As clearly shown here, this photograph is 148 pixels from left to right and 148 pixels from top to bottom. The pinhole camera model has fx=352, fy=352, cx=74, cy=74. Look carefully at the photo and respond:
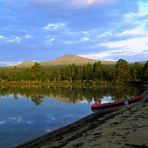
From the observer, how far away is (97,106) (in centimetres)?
6450

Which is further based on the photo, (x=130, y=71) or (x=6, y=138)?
(x=130, y=71)

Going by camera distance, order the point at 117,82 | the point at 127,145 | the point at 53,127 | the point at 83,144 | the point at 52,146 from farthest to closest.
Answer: the point at 117,82, the point at 53,127, the point at 52,146, the point at 83,144, the point at 127,145

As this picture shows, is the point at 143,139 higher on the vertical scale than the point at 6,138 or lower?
higher

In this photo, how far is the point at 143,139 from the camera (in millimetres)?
19625

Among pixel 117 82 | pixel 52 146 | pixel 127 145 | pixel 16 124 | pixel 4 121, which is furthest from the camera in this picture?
pixel 117 82

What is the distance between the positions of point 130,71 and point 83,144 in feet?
591

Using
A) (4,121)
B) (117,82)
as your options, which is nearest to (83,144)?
(4,121)

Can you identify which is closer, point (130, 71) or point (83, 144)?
point (83, 144)

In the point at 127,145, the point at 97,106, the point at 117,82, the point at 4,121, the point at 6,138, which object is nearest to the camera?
the point at 127,145

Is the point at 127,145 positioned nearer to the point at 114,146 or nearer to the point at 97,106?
the point at 114,146

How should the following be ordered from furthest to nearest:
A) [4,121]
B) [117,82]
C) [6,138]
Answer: [117,82]
[4,121]
[6,138]

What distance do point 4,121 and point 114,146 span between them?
35.2 m

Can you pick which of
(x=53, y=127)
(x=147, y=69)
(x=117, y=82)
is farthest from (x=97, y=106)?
(x=117, y=82)

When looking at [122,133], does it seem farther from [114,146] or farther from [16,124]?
[16,124]
